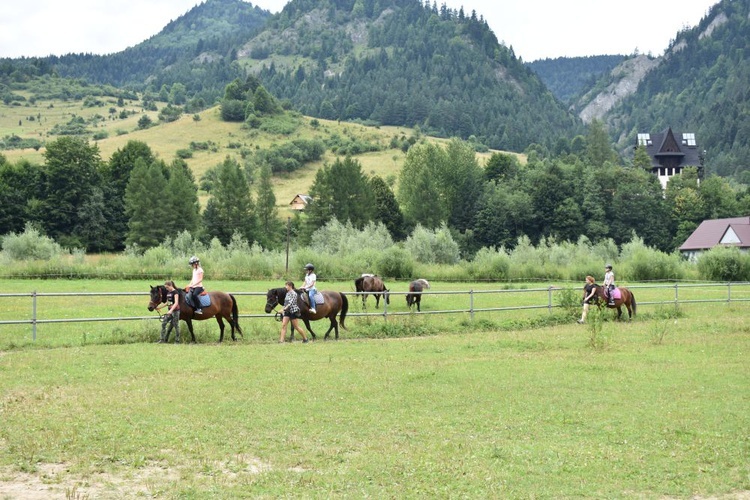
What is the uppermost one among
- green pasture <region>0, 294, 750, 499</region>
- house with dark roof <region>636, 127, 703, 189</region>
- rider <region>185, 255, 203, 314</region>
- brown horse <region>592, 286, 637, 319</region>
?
house with dark roof <region>636, 127, 703, 189</region>

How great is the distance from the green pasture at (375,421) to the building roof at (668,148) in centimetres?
14563

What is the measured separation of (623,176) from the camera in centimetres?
11012

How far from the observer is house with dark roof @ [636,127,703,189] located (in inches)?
6132

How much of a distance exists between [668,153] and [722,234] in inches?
2934

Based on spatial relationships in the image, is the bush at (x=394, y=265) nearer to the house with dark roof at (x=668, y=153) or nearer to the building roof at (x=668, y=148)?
the building roof at (x=668, y=148)

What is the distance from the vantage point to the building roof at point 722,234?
275 ft

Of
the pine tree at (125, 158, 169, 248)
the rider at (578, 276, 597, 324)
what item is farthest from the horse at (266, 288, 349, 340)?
the pine tree at (125, 158, 169, 248)

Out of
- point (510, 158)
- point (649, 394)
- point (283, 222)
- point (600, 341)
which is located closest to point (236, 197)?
point (283, 222)

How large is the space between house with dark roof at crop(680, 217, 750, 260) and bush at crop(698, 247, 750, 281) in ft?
92.4

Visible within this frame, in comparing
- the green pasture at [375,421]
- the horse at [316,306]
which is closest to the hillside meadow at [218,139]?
the horse at [316,306]

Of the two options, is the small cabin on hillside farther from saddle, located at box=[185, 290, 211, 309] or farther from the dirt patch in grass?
the dirt patch in grass

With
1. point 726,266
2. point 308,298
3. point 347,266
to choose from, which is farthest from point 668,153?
point 308,298

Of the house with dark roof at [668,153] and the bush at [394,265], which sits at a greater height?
the house with dark roof at [668,153]

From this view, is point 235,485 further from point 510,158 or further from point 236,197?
point 510,158
